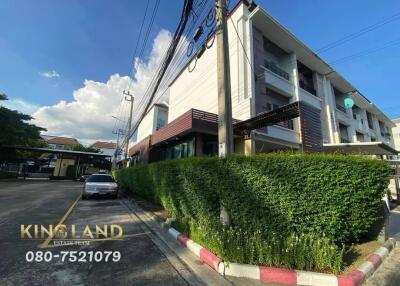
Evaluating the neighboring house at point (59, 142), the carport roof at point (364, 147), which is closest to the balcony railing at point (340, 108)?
the carport roof at point (364, 147)

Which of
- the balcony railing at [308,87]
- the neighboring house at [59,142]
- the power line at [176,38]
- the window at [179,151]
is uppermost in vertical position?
the neighboring house at [59,142]

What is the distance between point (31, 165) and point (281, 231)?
2904 inches

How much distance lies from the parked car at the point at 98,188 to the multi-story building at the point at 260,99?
4.43 metres

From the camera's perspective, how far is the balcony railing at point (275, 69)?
55.6ft

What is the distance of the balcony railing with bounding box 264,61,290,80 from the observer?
16941mm

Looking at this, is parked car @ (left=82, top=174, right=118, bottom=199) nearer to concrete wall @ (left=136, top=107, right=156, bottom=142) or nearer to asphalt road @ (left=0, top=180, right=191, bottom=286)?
asphalt road @ (left=0, top=180, right=191, bottom=286)

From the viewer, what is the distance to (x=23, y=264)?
13.9 feet

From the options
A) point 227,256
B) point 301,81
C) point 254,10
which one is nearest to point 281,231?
point 227,256

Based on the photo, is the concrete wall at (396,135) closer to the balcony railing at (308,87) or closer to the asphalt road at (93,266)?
the balcony railing at (308,87)

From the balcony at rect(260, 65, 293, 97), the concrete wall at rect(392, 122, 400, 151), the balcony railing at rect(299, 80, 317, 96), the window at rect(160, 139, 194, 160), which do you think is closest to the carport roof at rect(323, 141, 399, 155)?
the balcony at rect(260, 65, 293, 97)

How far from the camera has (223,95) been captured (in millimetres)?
6559

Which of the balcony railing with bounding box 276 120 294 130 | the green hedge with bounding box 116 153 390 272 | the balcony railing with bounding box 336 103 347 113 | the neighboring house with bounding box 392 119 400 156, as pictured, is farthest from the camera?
the neighboring house with bounding box 392 119 400 156

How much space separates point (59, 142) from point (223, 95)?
92802 millimetres

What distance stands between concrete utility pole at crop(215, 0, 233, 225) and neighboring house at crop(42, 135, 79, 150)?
83771mm
